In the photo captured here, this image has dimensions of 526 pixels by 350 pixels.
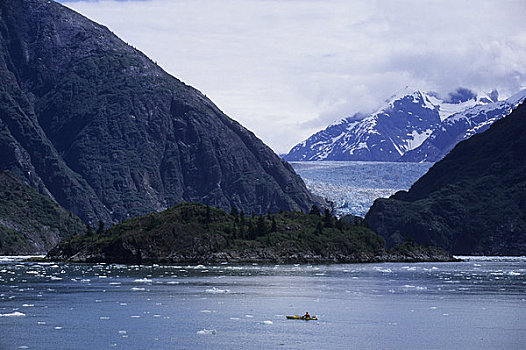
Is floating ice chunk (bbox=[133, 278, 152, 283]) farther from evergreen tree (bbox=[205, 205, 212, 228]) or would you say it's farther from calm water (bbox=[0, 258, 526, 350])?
evergreen tree (bbox=[205, 205, 212, 228])

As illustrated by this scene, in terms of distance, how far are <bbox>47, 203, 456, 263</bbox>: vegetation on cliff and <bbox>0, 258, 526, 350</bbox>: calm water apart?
142ft

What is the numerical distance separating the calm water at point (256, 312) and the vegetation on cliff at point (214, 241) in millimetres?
43418

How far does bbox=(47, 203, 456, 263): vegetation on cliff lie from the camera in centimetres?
17262

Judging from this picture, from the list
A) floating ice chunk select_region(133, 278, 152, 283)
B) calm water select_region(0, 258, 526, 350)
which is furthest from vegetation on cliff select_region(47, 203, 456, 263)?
floating ice chunk select_region(133, 278, 152, 283)

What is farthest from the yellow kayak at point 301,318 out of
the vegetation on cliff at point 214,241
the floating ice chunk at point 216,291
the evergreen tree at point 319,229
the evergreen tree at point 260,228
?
the evergreen tree at point 319,229

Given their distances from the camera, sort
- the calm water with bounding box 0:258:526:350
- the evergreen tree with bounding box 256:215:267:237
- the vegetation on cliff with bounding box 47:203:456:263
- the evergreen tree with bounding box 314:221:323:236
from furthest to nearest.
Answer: the evergreen tree with bounding box 314:221:323:236 < the evergreen tree with bounding box 256:215:267:237 < the vegetation on cliff with bounding box 47:203:456:263 < the calm water with bounding box 0:258:526:350

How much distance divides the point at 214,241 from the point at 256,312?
97.0 meters

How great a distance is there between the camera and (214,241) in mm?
176000

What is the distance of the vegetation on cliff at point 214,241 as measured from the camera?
566 ft

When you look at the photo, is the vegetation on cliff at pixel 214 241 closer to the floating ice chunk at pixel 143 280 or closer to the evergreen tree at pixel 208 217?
the evergreen tree at pixel 208 217

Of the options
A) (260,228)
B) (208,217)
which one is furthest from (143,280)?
(260,228)

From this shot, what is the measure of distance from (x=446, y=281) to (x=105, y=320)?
63260 millimetres

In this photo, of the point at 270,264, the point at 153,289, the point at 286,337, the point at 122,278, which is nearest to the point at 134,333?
the point at 286,337

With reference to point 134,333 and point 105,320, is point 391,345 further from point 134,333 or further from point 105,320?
point 105,320
